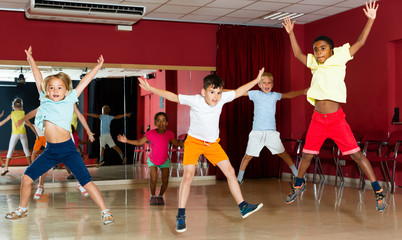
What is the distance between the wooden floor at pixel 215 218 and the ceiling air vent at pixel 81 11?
9.21 feet

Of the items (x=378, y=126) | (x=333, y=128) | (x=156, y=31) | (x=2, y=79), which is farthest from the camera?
(x=156, y=31)

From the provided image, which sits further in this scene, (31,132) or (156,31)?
(156,31)

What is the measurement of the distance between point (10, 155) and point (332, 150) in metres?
5.35

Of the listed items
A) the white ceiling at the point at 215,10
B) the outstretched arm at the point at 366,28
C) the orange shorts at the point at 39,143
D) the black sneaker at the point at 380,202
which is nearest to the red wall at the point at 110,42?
the white ceiling at the point at 215,10

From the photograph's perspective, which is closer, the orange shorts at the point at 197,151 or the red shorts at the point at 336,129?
the orange shorts at the point at 197,151

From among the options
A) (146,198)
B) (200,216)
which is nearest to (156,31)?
(146,198)

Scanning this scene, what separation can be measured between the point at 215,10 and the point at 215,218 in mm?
4326

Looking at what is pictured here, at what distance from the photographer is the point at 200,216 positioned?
5082 mm

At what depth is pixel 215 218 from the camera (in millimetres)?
4945

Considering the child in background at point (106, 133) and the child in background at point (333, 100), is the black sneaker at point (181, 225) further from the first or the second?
the child in background at point (106, 133)

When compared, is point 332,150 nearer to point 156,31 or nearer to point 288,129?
point 288,129

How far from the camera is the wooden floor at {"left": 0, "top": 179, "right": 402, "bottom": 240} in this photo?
13.7 ft

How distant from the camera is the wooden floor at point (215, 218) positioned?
165 inches

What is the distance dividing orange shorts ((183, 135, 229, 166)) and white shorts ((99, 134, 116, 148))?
4.53 m
